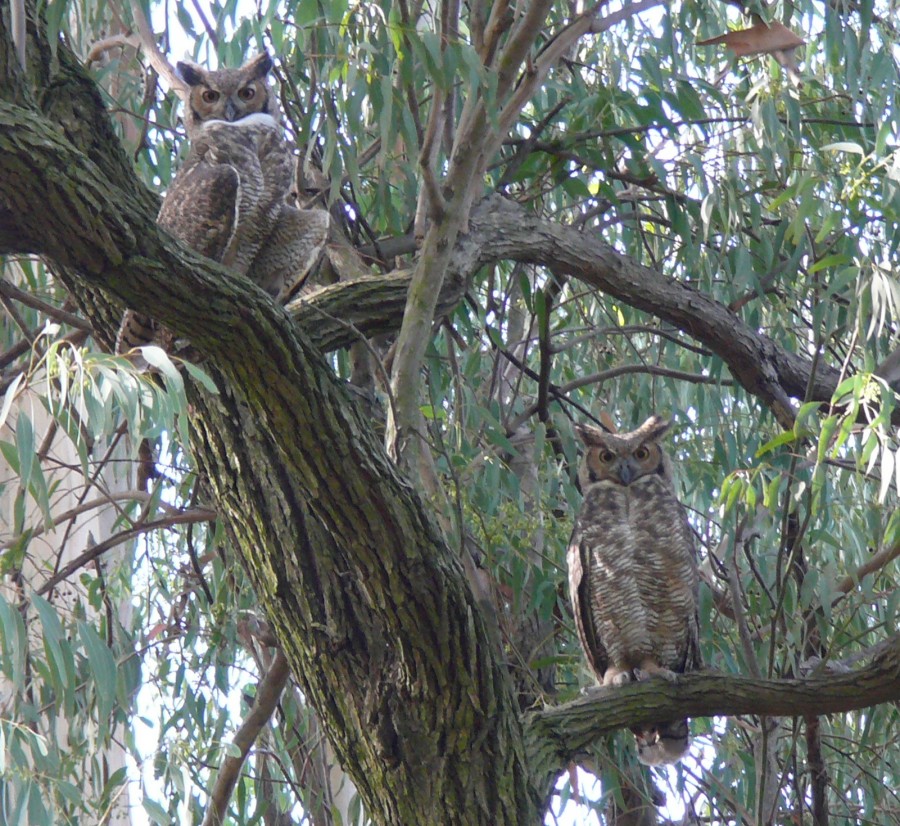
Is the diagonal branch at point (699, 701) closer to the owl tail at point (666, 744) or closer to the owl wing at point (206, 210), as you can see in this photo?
the owl tail at point (666, 744)

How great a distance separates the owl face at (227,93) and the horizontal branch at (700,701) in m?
1.63

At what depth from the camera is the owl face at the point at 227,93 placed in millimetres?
3021

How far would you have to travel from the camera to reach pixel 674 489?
10.7ft

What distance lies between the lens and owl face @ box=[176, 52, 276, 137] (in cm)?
302

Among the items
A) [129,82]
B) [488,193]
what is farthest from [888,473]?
[129,82]

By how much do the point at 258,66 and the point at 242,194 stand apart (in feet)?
1.69

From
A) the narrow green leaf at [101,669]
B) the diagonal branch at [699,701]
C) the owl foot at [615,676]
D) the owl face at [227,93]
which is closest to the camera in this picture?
the diagonal branch at [699,701]

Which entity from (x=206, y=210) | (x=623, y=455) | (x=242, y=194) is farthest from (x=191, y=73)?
(x=623, y=455)

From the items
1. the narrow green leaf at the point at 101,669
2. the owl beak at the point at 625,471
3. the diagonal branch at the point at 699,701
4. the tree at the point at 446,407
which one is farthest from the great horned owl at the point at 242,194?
the diagonal branch at the point at 699,701

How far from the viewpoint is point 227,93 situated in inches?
119

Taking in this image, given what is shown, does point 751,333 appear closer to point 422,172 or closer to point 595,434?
point 595,434

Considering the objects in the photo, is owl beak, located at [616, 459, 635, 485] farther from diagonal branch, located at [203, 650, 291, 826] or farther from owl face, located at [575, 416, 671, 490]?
diagonal branch, located at [203, 650, 291, 826]

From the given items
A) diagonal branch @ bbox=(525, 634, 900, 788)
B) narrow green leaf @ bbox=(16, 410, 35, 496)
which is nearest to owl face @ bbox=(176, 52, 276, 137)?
narrow green leaf @ bbox=(16, 410, 35, 496)

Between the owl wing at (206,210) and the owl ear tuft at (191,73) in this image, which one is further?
the owl ear tuft at (191,73)
